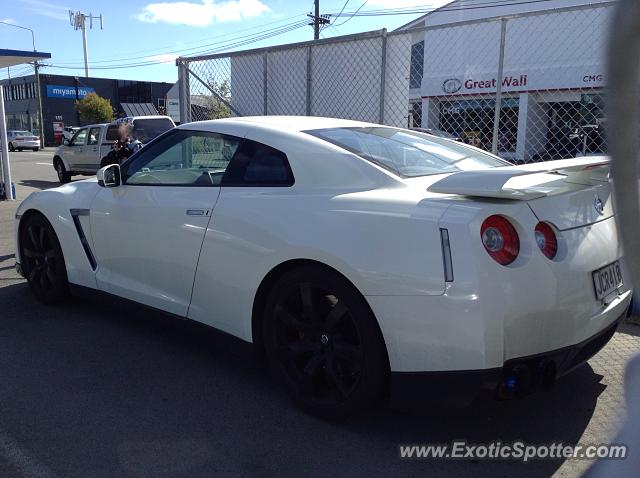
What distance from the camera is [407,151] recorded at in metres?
3.50

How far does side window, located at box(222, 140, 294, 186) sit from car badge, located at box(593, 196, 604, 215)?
1.56 m

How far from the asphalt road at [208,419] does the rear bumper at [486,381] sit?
0.35m

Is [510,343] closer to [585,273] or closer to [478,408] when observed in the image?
[585,273]

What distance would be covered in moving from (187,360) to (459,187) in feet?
7.35

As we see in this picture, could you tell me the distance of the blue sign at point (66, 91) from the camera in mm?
57000

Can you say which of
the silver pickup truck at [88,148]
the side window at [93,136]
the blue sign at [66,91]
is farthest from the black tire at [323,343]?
the blue sign at [66,91]

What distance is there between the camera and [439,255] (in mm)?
2457

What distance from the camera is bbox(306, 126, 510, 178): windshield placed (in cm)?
321

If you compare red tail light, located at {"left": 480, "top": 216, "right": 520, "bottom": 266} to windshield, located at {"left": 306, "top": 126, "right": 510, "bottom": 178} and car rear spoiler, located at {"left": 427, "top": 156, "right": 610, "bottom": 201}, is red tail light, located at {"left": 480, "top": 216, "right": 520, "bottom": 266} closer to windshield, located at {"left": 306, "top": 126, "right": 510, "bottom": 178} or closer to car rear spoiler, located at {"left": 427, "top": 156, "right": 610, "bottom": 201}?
car rear spoiler, located at {"left": 427, "top": 156, "right": 610, "bottom": 201}

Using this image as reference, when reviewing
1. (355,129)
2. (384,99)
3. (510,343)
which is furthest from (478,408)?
(384,99)

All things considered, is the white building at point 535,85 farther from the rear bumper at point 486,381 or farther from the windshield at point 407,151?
the rear bumper at point 486,381

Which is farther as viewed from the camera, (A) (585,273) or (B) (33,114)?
(B) (33,114)

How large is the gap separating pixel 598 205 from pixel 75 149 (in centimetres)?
1630

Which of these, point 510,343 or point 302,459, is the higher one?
point 510,343
